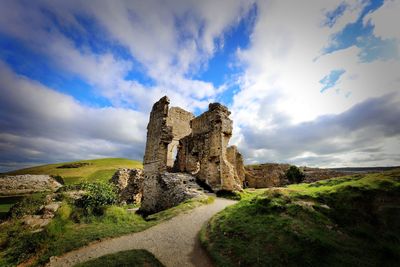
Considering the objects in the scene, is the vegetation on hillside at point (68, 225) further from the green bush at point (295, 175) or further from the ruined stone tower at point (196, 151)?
the green bush at point (295, 175)

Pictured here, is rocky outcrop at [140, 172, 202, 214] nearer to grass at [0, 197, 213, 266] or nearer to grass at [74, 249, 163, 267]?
grass at [0, 197, 213, 266]

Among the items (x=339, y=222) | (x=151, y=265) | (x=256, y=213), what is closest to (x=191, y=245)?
(x=151, y=265)

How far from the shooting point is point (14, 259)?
740cm

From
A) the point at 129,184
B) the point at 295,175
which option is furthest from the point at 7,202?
the point at 295,175

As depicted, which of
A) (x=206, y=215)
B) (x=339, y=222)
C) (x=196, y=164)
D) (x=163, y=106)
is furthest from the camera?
(x=196, y=164)

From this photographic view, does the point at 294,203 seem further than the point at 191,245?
Yes

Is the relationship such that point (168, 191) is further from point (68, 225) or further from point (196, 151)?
point (68, 225)

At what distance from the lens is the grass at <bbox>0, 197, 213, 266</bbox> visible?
24.9 feet

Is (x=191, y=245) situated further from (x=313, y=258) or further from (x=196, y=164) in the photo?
(x=196, y=164)

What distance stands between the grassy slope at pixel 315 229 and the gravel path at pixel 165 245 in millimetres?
592

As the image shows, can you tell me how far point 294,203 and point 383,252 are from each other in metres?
3.17

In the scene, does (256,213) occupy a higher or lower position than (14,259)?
higher

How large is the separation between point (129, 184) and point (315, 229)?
1010 inches

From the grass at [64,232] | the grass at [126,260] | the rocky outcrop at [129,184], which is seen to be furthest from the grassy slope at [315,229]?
the rocky outcrop at [129,184]
